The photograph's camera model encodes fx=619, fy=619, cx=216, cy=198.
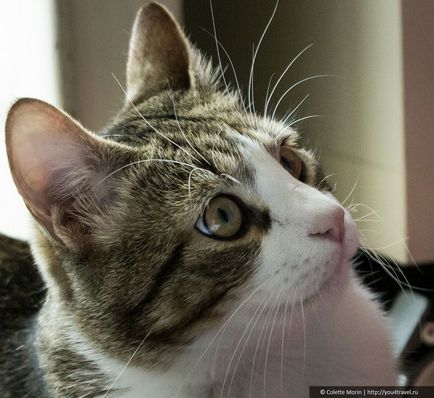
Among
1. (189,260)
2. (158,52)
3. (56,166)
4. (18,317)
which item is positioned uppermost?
(158,52)

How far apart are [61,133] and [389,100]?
487mm

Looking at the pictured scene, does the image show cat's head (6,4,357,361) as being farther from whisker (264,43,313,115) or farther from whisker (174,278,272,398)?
whisker (264,43,313,115)

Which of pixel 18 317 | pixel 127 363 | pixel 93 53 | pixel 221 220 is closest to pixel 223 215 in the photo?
pixel 221 220

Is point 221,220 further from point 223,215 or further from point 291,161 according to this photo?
point 291,161

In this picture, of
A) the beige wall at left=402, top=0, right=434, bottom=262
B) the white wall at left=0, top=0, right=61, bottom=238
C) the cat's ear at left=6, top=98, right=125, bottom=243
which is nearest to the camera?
the cat's ear at left=6, top=98, right=125, bottom=243

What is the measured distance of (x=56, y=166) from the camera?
2.53ft

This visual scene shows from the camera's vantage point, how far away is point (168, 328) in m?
0.80

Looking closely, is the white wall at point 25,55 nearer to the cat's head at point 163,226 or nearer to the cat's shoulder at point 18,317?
the cat's shoulder at point 18,317

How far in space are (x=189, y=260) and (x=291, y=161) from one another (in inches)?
9.7

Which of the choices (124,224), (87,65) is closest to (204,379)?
(124,224)

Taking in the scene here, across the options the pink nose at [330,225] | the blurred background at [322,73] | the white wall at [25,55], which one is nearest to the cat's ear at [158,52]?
the blurred background at [322,73]

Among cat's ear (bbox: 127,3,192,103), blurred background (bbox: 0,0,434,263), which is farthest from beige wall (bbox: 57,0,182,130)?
cat's ear (bbox: 127,3,192,103)

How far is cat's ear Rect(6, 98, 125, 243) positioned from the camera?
0.74 m

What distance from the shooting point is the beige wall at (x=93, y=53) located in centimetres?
127
